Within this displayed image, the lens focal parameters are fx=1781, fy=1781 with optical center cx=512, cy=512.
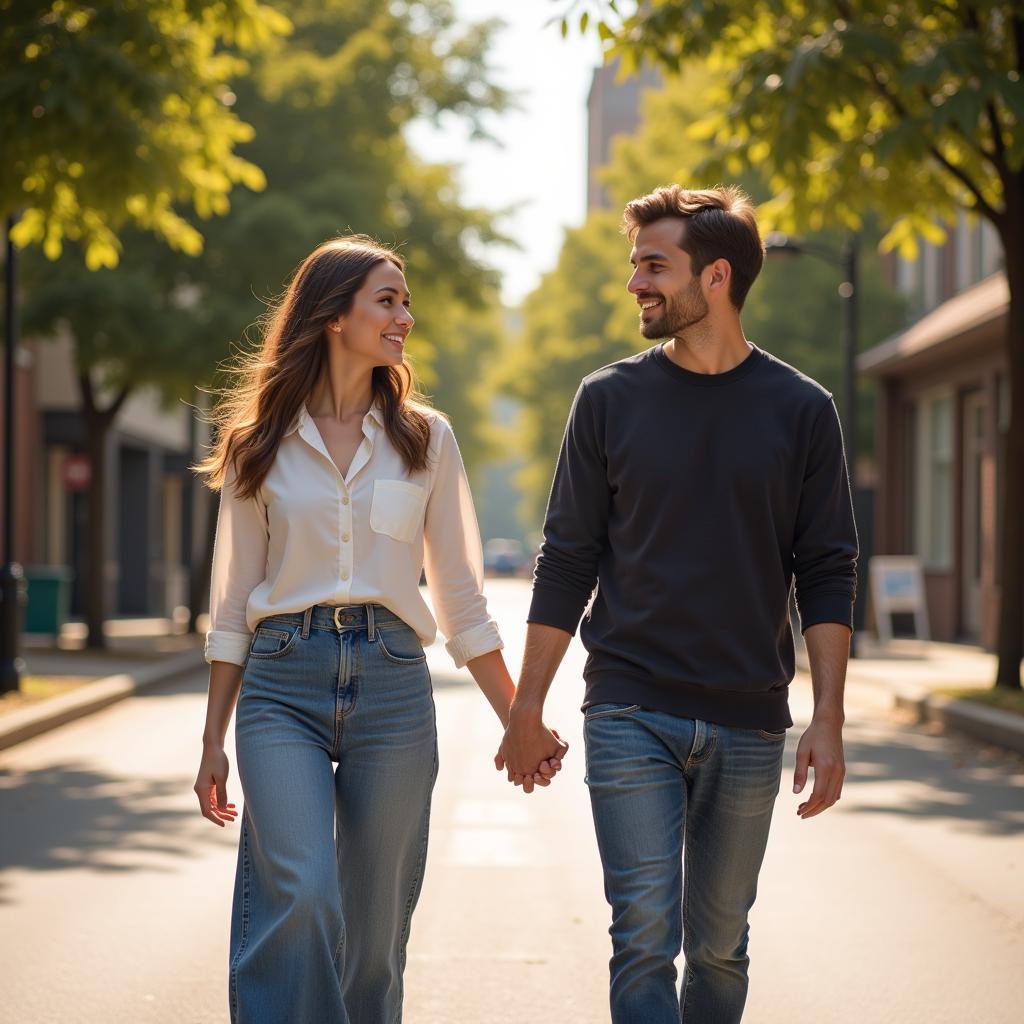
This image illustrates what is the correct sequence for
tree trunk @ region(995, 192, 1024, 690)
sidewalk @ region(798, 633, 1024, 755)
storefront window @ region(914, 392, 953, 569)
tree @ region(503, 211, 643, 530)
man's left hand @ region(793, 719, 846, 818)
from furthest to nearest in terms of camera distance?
1. tree @ region(503, 211, 643, 530)
2. storefront window @ region(914, 392, 953, 569)
3. tree trunk @ region(995, 192, 1024, 690)
4. sidewalk @ region(798, 633, 1024, 755)
5. man's left hand @ region(793, 719, 846, 818)

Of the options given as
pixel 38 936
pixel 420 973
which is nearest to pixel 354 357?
pixel 420 973

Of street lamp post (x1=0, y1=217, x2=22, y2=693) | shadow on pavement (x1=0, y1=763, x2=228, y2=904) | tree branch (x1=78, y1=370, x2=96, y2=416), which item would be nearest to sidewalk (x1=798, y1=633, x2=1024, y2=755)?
shadow on pavement (x1=0, y1=763, x2=228, y2=904)

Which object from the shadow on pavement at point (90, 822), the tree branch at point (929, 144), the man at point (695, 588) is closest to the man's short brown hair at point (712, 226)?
the man at point (695, 588)

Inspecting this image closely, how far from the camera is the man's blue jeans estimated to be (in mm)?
3479

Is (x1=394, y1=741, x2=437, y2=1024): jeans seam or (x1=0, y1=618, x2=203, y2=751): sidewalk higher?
(x1=394, y1=741, x2=437, y2=1024): jeans seam

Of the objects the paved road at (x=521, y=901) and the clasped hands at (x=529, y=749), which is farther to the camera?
the paved road at (x=521, y=901)

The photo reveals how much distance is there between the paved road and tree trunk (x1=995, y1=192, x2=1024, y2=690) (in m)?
3.52

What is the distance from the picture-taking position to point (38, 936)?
6.30m

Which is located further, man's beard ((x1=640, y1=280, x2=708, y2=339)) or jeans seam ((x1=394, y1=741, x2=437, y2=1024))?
jeans seam ((x1=394, y1=741, x2=437, y2=1024))

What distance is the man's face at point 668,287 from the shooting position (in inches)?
148

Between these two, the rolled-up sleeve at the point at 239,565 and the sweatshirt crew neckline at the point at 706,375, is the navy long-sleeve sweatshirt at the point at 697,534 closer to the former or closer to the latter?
the sweatshirt crew neckline at the point at 706,375

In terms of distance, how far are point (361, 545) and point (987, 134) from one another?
41.0 feet

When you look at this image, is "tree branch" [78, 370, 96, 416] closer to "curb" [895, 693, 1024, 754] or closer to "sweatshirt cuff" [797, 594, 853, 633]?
"curb" [895, 693, 1024, 754]

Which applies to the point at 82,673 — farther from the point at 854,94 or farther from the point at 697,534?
the point at 697,534
